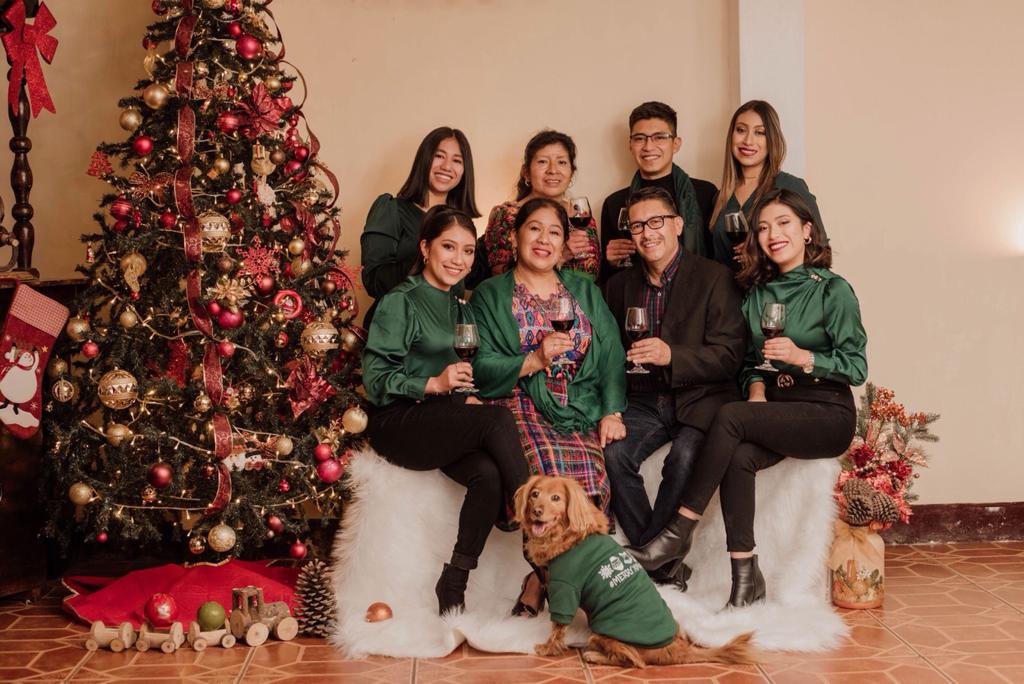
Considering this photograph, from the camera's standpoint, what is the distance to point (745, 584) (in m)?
4.10

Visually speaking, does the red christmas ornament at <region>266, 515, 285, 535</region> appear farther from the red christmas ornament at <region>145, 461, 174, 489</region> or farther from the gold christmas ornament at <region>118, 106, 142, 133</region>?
the gold christmas ornament at <region>118, 106, 142, 133</region>

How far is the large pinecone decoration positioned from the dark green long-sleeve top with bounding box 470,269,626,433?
929 millimetres

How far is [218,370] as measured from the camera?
420cm

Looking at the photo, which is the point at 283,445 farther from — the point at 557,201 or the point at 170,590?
the point at 557,201

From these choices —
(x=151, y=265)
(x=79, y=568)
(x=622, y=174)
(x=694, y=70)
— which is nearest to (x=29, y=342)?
(x=151, y=265)

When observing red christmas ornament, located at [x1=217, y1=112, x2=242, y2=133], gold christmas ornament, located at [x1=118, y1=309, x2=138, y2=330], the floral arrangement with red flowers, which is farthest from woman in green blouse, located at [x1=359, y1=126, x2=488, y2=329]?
the floral arrangement with red flowers

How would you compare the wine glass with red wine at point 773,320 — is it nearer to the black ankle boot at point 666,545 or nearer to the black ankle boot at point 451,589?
the black ankle boot at point 666,545

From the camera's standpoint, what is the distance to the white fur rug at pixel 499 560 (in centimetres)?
394

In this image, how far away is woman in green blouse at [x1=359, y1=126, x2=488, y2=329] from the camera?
4.78m

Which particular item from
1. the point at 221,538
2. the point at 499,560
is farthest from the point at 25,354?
the point at 499,560

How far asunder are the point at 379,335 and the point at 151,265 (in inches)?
35.1

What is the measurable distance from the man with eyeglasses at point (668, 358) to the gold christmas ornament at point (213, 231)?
155 centimetres

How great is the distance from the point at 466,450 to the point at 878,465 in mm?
1678

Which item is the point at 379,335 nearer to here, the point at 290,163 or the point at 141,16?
the point at 290,163
